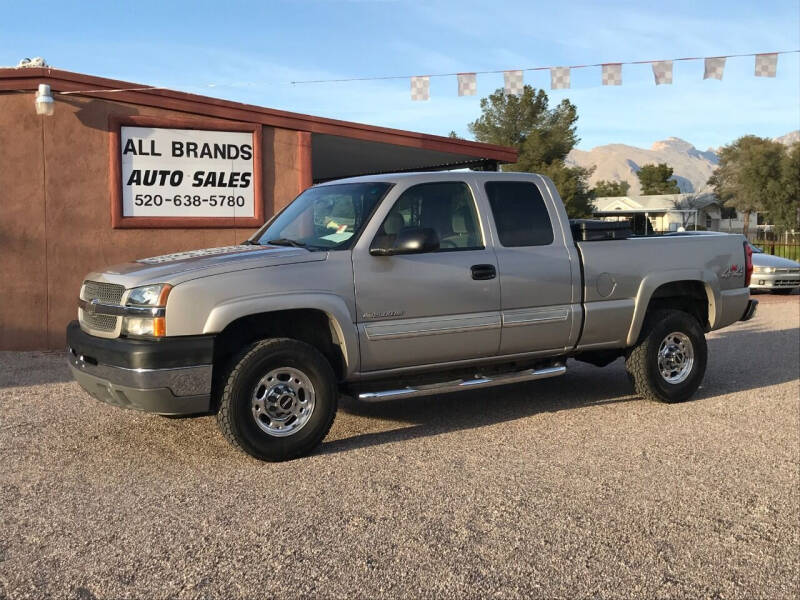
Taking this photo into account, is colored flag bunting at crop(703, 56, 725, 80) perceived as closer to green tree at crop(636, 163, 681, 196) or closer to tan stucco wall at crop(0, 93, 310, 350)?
tan stucco wall at crop(0, 93, 310, 350)

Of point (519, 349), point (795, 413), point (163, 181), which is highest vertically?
point (163, 181)

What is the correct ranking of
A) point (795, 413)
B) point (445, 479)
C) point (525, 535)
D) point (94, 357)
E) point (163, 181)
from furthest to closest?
1. point (163, 181)
2. point (795, 413)
3. point (94, 357)
4. point (445, 479)
5. point (525, 535)

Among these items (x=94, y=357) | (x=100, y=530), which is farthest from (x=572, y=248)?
(x=100, y=530)

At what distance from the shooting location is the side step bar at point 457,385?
218 inches

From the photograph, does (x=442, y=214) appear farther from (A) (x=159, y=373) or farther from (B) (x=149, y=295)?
(A) (x=159, y=373)

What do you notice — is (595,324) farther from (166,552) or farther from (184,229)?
(184,229)

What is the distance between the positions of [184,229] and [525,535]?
7862 millimetres

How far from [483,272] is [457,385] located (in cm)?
87

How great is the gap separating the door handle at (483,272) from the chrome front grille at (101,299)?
2476 mm

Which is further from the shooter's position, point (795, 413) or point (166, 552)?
point (795, 413)

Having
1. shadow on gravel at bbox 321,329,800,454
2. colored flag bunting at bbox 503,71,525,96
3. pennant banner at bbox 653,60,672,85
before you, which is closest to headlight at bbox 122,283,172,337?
shadow on gravel at bbox 321,329,800,454

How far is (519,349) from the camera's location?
620cm

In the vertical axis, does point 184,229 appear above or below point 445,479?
above

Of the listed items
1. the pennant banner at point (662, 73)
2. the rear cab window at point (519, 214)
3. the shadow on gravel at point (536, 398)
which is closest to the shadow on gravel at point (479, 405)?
the shadow on gravel at point (536, 398)
